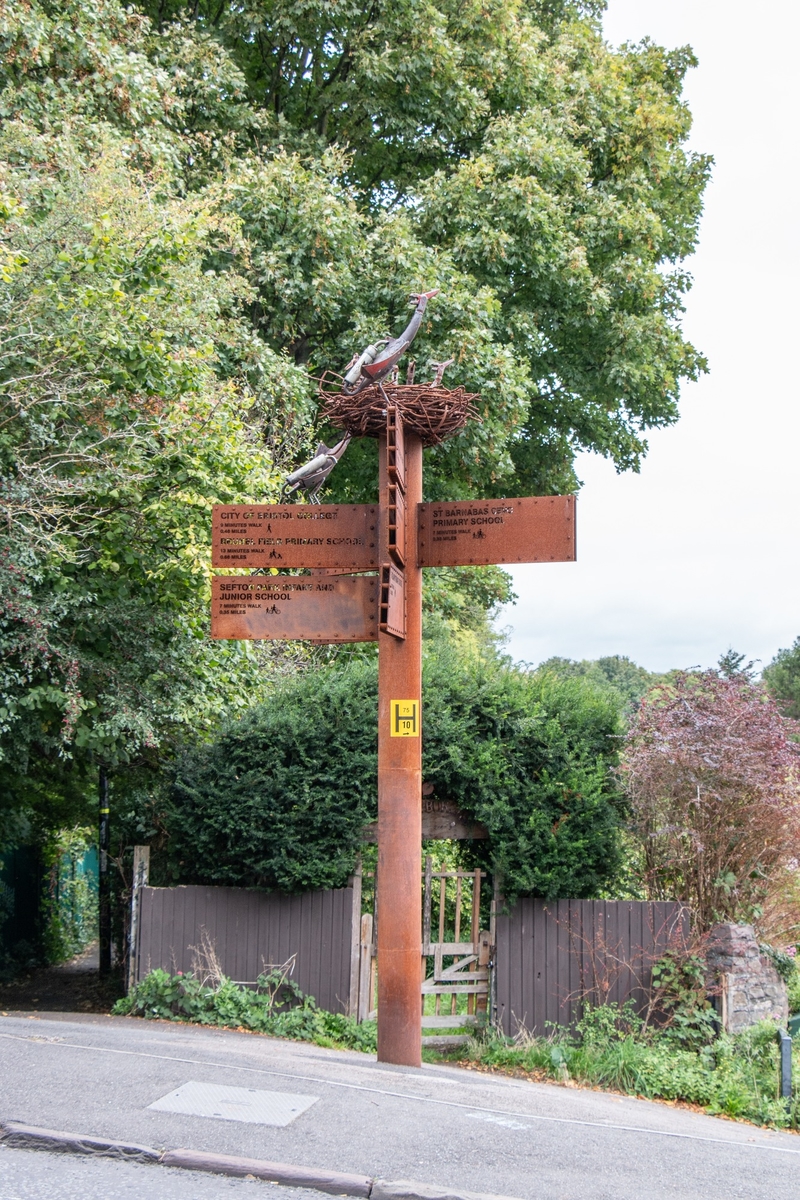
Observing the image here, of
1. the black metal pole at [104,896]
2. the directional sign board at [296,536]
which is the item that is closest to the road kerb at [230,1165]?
the directional sign board at [296,536]

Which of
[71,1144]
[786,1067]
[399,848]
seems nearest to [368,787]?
[399,848]

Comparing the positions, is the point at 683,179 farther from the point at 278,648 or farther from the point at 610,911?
the point at 610,911

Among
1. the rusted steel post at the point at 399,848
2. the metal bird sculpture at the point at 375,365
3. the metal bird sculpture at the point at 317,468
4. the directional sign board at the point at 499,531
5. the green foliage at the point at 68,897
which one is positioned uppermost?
the metal bird sculpture at the point at 375,365

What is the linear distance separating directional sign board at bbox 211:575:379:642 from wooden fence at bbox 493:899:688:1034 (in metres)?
4.48

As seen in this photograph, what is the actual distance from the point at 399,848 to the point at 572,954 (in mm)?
3947

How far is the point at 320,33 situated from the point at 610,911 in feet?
52.9

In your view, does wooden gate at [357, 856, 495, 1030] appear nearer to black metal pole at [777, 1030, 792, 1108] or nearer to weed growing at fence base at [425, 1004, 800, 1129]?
weed growing at fence base at [425, 1004, 800, 1129]

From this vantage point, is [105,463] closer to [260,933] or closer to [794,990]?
[260,933]

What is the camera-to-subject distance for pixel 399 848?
27.4ft

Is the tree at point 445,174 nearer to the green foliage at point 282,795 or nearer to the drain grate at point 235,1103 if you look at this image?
the green foliage at point 282,795

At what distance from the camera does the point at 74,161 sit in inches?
472

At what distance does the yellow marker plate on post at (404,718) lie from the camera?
8453 millimetres

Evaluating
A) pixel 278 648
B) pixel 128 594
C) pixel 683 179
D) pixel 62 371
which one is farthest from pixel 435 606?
pixel 683 179

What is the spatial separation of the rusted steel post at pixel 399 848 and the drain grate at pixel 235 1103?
136 centimetres
